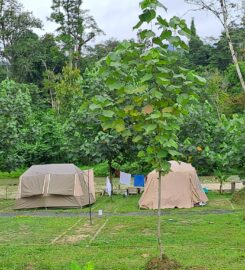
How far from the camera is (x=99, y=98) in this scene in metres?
5.78

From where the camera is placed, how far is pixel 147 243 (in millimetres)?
10195

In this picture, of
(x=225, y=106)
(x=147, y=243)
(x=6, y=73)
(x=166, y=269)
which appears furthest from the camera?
(x=6, y=73)

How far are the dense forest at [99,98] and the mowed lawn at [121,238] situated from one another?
204cm

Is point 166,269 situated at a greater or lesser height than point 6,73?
lesser

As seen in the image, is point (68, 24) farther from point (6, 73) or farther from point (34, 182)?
point (34, 182)

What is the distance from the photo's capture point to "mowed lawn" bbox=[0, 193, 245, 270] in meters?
8.17

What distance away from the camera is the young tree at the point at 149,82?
5793 millimetres

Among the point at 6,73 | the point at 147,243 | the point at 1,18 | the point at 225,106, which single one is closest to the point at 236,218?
the point at 147,243

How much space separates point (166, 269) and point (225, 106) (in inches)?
1203

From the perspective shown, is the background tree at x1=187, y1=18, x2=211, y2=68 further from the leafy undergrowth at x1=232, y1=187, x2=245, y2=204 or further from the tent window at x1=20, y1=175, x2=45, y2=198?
the tent window at x1=20, y1=175, x2=45, y2=198

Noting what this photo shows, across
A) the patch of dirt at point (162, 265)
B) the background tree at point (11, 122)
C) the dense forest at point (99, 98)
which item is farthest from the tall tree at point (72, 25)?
the patch of dirt at point (162, 265)

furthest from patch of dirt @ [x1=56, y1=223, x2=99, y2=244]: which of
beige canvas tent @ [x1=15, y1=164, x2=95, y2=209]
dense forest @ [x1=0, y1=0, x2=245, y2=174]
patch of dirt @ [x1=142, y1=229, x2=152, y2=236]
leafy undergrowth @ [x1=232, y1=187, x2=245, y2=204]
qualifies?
leafy undergrowth @ [x1=232, y1=187, x2=245, y2=204]

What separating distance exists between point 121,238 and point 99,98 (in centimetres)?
600

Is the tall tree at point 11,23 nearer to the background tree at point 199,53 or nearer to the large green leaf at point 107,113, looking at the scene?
the background tree at point 199,53
